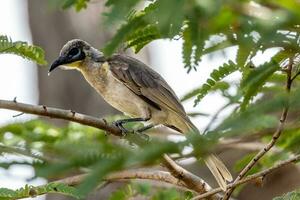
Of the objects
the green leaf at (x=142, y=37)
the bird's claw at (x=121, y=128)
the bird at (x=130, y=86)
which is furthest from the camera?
the bird at (x=130, y=86)

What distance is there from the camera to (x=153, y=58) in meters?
10.1

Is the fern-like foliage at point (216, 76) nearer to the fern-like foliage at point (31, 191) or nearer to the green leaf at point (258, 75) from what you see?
the green leaf at point (258, 75)

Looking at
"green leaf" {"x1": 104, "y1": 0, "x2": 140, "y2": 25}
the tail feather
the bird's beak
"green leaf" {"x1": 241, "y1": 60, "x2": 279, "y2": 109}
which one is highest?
Answer: the bird's beak

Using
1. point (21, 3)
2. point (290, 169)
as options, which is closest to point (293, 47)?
point (290, 169)

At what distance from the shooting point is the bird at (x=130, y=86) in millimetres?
4906

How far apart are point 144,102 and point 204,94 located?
1.95 metres

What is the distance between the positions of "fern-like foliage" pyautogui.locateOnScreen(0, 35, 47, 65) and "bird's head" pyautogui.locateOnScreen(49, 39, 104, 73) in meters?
2.00

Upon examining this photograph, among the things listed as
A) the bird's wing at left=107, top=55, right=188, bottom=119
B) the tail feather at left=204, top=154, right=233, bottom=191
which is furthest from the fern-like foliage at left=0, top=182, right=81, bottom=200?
the bird's wing at left=107, top=55, right=188, bottom=119

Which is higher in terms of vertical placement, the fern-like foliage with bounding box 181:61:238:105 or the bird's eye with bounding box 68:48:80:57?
the bird's eye with bounding box 68:48:80:57

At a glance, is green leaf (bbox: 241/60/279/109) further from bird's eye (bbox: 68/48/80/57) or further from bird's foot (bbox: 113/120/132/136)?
bird's eye (bbox: 68/48/80/57)

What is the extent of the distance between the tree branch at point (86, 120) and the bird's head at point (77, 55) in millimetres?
1590

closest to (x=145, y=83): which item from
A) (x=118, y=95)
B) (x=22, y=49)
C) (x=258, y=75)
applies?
(x=118, y=95)

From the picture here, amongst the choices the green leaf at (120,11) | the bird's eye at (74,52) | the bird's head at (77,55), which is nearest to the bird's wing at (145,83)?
the bird's head at (77,55)

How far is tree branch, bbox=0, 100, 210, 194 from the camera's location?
281 cm
